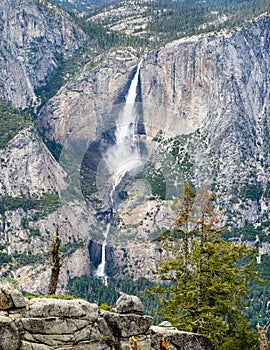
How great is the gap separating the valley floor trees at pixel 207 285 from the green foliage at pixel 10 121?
450ft

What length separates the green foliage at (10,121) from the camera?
178 meters

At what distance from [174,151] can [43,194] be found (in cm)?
3120

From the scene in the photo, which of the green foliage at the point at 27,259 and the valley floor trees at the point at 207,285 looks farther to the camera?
the green foliage at the point at 27,259

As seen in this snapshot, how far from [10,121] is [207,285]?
14986cm

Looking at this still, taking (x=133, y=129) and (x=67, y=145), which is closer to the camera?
(x=133, y=129)

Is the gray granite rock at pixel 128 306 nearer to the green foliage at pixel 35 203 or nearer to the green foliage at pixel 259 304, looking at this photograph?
the green foliage at pixel 259 304

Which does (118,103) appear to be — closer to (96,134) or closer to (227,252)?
(96,134)

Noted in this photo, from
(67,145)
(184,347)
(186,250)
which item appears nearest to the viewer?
(184,347)

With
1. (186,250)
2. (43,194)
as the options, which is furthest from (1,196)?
(186,250)

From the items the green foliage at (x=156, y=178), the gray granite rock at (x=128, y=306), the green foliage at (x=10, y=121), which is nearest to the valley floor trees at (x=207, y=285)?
the gray granite rock at (x=128, y=306)

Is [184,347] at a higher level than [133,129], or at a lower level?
lower

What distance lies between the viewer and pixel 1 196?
170 m

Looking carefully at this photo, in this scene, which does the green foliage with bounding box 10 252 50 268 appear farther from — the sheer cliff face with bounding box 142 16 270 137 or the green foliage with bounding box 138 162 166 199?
the sheer cliff face with bounding box 142 16 270 137

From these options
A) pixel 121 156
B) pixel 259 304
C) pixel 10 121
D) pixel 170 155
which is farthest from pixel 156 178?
pixel 10 121
